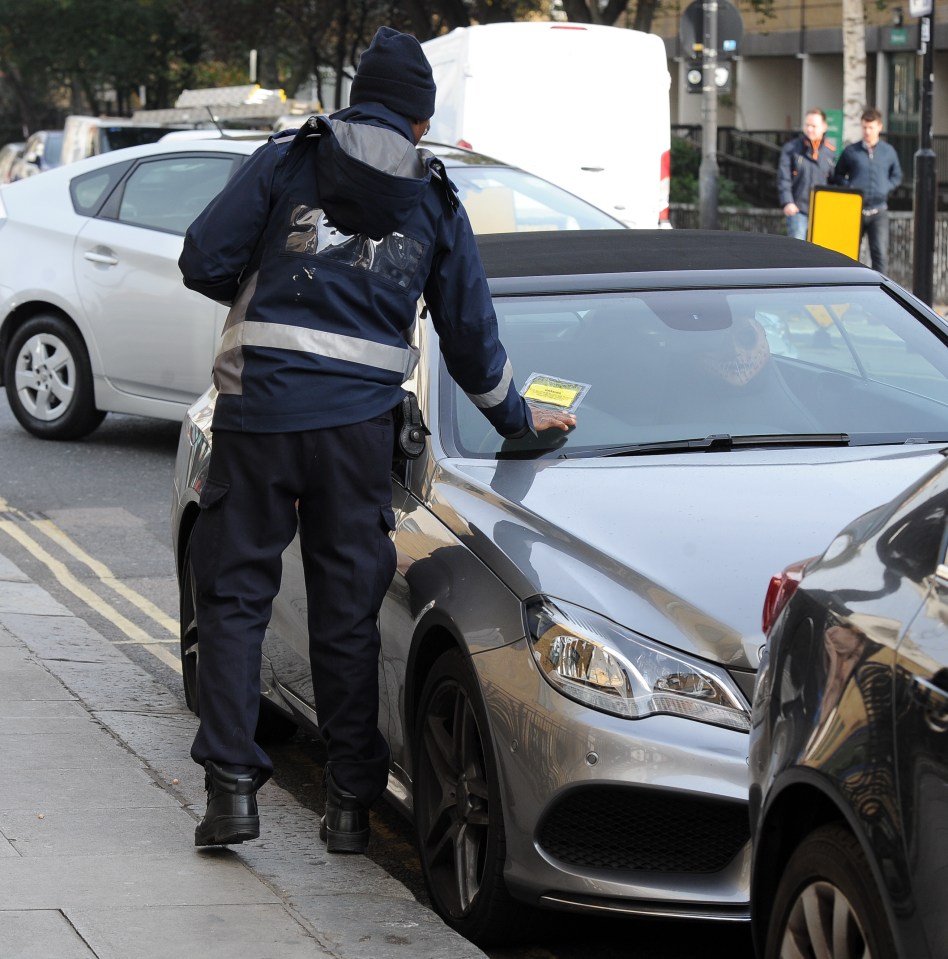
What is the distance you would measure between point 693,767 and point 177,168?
25.8 feet

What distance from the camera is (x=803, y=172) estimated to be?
19766mm

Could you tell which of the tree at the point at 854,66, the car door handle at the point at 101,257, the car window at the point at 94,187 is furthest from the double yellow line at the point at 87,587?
the tree at the point at 854,66

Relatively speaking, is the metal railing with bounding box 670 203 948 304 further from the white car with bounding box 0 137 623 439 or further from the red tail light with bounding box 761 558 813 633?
the red tail light with bounding box 761 558 813 633

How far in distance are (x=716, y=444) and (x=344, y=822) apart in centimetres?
135

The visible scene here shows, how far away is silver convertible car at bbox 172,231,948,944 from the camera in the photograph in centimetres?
391

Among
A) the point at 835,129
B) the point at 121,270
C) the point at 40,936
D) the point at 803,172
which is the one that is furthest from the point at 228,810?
the point at 835,129

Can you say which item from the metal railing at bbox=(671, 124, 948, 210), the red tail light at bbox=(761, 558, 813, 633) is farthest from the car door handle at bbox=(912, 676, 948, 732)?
the metal railing at bbox=(671, 124, 948, 210)

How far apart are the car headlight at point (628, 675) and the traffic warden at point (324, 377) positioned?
0.78 m

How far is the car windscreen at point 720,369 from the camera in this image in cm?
514

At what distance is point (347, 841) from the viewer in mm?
4742

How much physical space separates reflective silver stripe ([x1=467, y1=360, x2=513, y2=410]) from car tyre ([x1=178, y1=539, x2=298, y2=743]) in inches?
58.1

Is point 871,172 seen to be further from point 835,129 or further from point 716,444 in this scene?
point 835,129

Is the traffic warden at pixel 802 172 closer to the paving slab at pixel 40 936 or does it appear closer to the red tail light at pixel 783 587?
the red tail light at pixel 783 587

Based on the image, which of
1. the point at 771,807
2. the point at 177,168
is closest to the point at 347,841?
the point at 771,807
